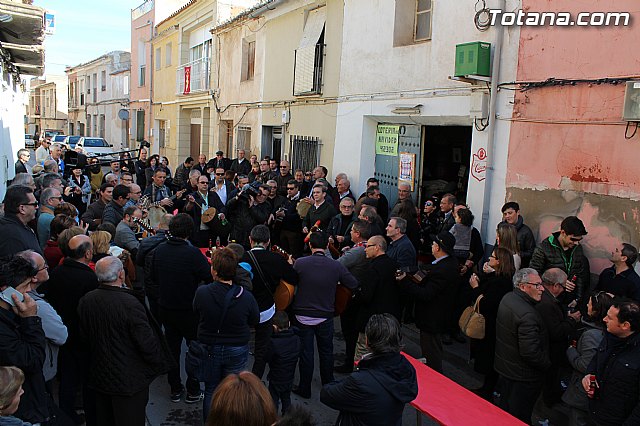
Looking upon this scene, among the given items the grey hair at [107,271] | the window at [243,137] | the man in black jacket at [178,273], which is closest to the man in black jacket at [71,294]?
the grey hair at [107,271]

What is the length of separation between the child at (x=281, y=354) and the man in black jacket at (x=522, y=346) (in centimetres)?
177

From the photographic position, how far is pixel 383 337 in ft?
10.7

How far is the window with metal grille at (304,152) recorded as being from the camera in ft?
40.7

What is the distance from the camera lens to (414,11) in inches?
377

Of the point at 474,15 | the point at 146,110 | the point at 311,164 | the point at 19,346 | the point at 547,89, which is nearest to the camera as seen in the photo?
the point at 19,346

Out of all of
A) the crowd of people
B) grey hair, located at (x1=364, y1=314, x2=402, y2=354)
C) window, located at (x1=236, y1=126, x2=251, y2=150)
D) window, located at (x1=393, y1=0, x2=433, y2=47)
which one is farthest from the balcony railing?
grey hair, located at (x1=364, y1=314, x2=402, y2=354)

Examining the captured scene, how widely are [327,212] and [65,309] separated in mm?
4614

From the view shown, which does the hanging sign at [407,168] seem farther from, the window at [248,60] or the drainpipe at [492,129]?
the window at [248,60]

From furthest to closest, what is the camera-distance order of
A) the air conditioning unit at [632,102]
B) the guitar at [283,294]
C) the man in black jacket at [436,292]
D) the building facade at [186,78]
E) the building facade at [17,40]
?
the building facade at [186,78], the building facade at [17,40], the air conditioning unit at [632,102], the man in black jacket at [436,292], the guitar at [283,294]

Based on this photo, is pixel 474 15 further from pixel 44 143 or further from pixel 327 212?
pixel 44 143

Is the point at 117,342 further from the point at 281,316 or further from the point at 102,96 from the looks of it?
the point at 102,96

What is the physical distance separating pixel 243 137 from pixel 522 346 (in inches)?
518

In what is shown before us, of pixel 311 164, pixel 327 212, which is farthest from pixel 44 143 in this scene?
pixel 327 212

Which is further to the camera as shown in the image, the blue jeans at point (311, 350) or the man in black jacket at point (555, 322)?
the blue jeans at point (311, 350)
